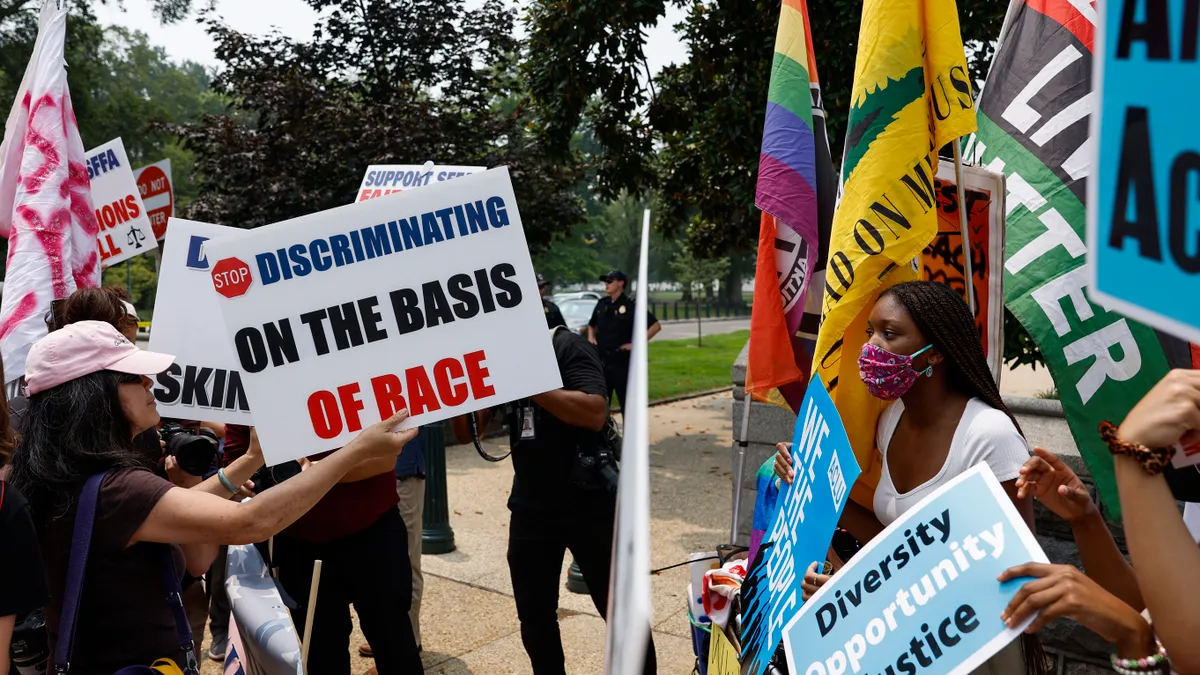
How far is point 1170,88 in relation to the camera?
4.07 feet

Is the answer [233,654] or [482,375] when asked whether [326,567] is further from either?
[482,375]

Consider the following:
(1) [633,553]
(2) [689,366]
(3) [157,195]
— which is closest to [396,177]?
(3) [157,195]

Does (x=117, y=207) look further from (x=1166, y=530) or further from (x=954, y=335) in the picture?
(x=1166, y=530)

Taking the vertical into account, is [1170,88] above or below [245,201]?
below

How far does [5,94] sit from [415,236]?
24949 mm

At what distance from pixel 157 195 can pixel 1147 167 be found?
819 cm

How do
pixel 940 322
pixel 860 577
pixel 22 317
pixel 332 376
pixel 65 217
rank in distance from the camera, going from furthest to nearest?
pixel 65 217 → pixel 22 317 → pixel 332 376 → pixel 940 322 → pixel 860 577

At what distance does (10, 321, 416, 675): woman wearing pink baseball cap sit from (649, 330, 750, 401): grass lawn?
9.48 m

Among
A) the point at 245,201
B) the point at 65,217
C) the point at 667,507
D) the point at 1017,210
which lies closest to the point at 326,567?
the point at 65,217

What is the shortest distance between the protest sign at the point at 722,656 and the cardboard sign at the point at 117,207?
496cm

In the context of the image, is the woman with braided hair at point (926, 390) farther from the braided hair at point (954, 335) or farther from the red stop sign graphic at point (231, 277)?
the red stop sign graphic at point (231, 277)

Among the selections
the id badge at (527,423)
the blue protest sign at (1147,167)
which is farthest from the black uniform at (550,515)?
the blue protest sign at (1147,167)

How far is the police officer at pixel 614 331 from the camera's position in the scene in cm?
1117

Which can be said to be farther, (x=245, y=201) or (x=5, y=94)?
(x=5, y=94)
